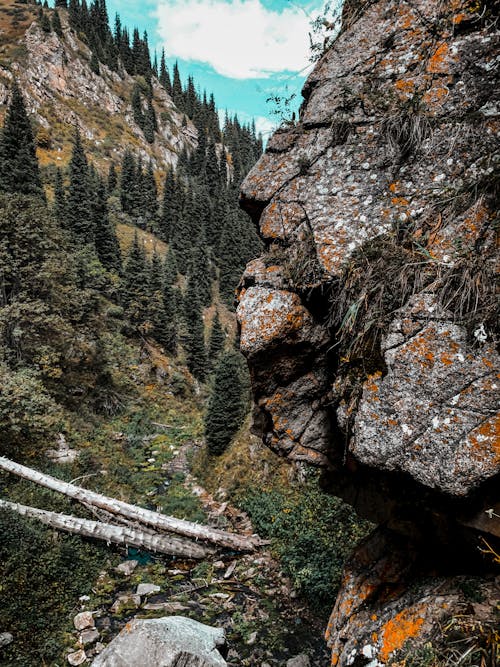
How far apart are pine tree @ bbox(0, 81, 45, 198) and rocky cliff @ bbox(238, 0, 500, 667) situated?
32.6 m

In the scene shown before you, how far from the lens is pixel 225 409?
18844 mm

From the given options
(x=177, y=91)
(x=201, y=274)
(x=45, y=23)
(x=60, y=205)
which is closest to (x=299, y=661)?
(x=60, y=205)

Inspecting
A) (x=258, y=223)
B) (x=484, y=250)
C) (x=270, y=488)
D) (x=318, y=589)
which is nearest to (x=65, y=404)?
(x=270, y=488)

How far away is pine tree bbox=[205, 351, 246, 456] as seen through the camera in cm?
1814

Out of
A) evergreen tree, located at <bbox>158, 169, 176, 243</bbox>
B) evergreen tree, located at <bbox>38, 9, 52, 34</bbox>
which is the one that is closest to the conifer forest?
evergreen tree, located at <bbox>158, 169, 176, 243</bbox>

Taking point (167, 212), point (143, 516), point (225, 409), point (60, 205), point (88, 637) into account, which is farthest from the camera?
point (167, 212)

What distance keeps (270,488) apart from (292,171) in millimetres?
11915

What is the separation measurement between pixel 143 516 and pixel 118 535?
94cm

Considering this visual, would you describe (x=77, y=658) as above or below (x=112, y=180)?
below

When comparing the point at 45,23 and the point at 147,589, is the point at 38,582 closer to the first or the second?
the point at 147,589

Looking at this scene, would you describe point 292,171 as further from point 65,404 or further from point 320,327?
point 65,404

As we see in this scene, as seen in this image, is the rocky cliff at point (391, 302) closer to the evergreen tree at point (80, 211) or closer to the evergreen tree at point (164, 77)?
the evergreen tree at point (80, 211)

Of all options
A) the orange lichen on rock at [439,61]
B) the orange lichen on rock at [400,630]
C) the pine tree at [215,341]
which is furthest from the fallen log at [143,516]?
the pine tree at [215,341]

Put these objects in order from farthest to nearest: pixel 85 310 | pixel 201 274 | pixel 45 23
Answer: pixel 45 23
pixel 201 274
pixel 85 310
